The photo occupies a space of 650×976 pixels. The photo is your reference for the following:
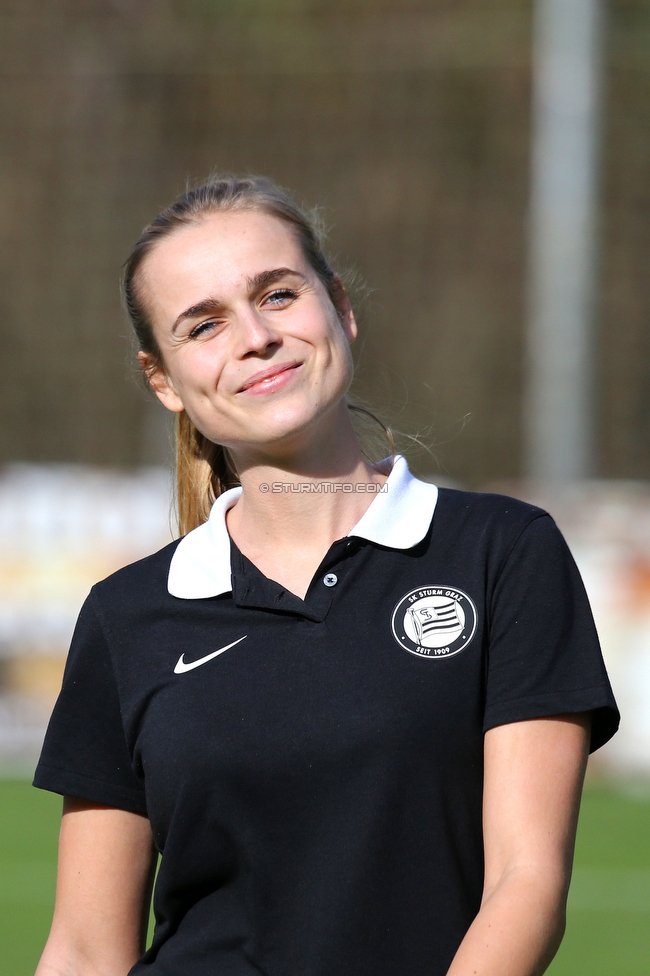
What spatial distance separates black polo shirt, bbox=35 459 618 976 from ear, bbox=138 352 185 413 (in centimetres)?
41

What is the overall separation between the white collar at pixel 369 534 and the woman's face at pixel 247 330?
0.49 feet

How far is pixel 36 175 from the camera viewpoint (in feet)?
63.6

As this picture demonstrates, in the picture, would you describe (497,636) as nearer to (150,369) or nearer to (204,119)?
(150,369)

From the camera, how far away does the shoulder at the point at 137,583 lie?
83.4 inches

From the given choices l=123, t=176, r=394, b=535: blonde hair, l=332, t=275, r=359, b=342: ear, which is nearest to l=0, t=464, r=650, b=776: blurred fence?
l=123, t=176, r=394, b=535: blonde hair

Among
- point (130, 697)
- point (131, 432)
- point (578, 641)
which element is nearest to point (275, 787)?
point (130, 697)

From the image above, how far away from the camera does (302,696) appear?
1.90m

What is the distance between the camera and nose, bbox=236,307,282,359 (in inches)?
81.6

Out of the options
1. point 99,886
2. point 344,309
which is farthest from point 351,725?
point 344,309

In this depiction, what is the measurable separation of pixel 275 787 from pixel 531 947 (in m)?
0.38

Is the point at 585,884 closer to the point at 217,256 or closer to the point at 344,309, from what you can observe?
the point at 344,309

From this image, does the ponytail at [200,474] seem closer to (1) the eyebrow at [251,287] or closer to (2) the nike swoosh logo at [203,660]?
(1) the eyebrow at [251,287]

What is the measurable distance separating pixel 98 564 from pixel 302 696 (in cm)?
750

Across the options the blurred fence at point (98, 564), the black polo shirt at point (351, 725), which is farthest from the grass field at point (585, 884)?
the black polo shirt at point (351, 725)
